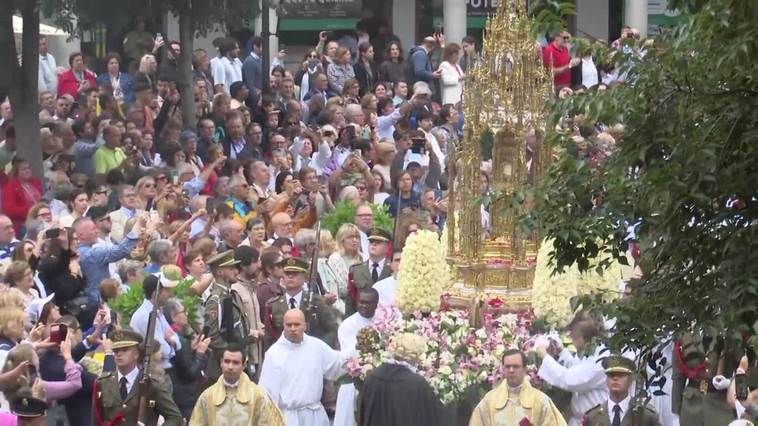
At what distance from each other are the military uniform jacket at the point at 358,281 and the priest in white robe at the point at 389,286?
131 millimetres

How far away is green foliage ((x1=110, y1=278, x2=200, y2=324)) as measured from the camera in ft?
54.7

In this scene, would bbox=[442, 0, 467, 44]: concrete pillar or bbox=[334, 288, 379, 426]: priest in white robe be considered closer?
bbox=[334, 288, 379, 426]: priest in white robe

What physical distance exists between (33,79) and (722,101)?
14523 millimetres

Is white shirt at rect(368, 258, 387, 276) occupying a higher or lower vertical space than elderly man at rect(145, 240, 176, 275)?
lower

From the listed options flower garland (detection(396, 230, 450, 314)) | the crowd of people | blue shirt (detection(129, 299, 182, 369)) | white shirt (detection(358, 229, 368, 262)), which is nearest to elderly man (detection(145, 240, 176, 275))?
the crowd of people

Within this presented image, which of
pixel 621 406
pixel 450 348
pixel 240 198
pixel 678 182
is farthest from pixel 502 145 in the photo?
pixel 678 182

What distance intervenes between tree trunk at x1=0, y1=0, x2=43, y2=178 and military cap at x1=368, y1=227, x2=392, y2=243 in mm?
5055

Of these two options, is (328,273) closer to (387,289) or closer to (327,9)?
(387,289)

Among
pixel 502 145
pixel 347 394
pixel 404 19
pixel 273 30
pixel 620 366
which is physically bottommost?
pixel 347 394

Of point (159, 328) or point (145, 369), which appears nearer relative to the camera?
point (145, 369)

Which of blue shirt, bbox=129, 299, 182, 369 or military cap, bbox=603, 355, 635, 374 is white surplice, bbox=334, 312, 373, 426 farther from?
military cap, bbox=603, 355, 635, 374

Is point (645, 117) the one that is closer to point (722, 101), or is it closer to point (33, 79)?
point (722, 101)

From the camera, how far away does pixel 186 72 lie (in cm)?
2697

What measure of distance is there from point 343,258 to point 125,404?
463cm
